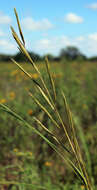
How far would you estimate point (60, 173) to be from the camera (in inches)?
88.2

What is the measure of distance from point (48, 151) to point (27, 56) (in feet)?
6.57

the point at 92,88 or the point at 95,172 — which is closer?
the point at 95,172

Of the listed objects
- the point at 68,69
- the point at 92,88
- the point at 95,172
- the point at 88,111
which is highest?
the point at 68,69

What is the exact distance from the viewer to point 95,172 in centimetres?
210

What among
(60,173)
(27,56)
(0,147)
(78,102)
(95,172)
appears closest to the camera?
(27,56)

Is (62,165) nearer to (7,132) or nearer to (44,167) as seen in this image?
(44,167)

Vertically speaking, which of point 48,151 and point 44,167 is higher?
point 48,151

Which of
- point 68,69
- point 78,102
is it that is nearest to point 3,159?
point 78,102

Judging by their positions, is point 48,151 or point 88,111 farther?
point 88,111

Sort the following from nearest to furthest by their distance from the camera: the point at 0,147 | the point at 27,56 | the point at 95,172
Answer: the point at 27,56, the point at 95,172, the point at 0,147

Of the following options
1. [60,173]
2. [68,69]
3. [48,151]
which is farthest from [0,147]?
[68,69]

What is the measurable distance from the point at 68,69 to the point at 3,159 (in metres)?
2.16

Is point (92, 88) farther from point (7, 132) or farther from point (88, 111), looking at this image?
point (7, 132)

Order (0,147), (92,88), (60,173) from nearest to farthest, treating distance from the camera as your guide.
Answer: (60,173), (0,147), (92,88)
